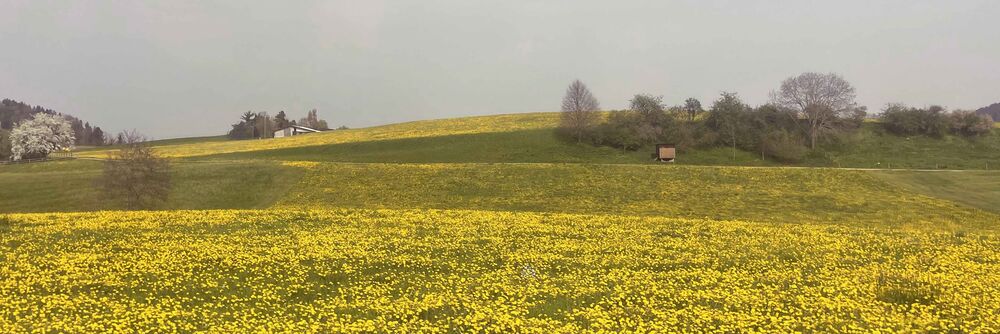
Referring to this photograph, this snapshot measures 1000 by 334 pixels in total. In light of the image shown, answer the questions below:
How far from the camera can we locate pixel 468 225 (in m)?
27.7

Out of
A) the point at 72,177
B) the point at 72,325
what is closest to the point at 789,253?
the point at 72,325

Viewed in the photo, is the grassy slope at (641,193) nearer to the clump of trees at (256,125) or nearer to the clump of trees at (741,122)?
the clump of trees at (741,122)

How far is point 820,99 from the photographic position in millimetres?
92125

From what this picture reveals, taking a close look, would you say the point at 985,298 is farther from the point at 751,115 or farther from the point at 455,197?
the point at 751,115

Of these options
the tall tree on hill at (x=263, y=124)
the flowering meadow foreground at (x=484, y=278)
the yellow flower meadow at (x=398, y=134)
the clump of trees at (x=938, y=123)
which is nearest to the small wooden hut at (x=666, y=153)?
the yellow flower meadow at (x=398, y=134)

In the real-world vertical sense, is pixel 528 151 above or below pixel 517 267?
above

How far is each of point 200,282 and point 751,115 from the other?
311ft

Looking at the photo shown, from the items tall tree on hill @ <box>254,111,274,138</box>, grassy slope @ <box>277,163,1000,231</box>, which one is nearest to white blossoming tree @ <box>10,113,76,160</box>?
tall tree on hill @ <box>254,111,274,138</box>

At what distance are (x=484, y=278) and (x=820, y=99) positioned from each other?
9531 cm

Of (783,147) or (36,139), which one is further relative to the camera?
(36,139)

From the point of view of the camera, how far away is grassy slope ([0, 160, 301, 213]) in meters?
47.8

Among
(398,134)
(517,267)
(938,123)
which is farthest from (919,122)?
(517,267)

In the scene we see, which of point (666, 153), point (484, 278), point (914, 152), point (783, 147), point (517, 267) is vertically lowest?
point (517, 267)

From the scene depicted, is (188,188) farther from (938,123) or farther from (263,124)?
(263,124)
